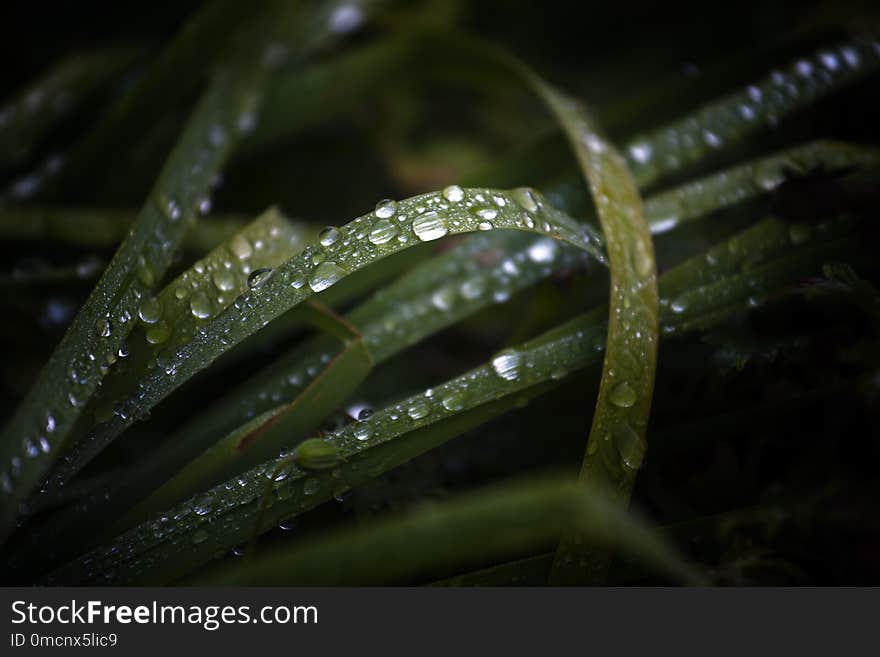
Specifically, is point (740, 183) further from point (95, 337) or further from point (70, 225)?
point (70, 225)

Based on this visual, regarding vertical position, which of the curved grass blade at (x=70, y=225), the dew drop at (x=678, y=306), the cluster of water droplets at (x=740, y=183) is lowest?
the dew drop at (x=678, y=306)

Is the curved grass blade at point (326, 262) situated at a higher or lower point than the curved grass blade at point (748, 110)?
lower

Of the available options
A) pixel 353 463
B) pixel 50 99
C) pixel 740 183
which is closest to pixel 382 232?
pixel 353 463

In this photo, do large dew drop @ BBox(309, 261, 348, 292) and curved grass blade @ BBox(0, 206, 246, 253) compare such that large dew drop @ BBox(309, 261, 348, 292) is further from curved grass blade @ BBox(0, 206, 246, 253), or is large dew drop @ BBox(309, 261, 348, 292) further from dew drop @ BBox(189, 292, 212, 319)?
curved grass blade @ BBox(0, 206, 246, 253)

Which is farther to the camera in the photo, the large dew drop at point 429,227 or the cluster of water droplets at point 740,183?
the cluster of water droplets at point 740,183

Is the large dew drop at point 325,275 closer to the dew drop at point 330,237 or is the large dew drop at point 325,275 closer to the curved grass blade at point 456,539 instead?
the dew drop at point 330,237

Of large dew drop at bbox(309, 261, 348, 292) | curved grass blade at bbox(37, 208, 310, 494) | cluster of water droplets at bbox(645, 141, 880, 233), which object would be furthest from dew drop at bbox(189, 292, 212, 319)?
cluster of water droplets at bbox(645, 141, 880, 233)

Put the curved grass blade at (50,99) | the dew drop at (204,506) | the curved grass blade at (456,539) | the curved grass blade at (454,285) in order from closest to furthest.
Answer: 1. the curved grass blade at (456,539)
2. the dew drop at (204,506)
3. the curved grass blade at (454,285)
4. the curved grass blade at (50,99)

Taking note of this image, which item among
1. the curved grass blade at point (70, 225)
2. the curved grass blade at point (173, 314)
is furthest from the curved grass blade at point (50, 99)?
the curved grass blade at point (173, 314)
